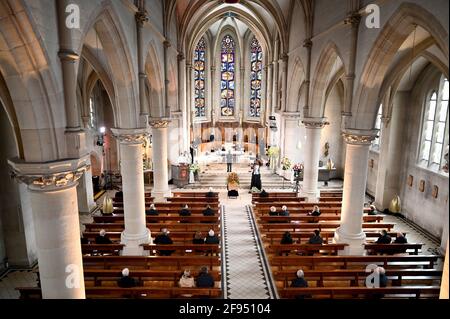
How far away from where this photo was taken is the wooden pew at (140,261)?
10492mm

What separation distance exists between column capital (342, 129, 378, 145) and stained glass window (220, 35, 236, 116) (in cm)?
2585

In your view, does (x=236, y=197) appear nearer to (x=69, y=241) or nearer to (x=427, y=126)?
(x=427, y=126)

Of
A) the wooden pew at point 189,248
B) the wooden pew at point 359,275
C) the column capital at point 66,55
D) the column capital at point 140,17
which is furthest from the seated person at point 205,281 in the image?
the column capital at point 140,17

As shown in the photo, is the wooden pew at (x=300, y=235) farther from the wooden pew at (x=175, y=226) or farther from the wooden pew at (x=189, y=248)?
the wooden pew at (x=189, y=248)

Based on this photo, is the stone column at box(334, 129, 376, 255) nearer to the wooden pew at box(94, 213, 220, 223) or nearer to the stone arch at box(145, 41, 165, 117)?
the wooden pew at box(94, 213, 220, 223)

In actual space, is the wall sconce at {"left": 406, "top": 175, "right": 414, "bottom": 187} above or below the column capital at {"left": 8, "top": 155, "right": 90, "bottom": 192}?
below

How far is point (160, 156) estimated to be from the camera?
57.8ft

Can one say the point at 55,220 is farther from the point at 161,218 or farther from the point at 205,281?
the point at 161,218

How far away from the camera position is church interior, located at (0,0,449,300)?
21.3ft

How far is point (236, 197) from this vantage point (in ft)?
66.4

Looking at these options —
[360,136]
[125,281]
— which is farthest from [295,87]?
[125,281]

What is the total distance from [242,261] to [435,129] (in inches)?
427

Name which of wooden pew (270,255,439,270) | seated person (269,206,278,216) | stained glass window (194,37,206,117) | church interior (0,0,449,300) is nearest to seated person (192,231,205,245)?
church interior (0,0,449,300)
